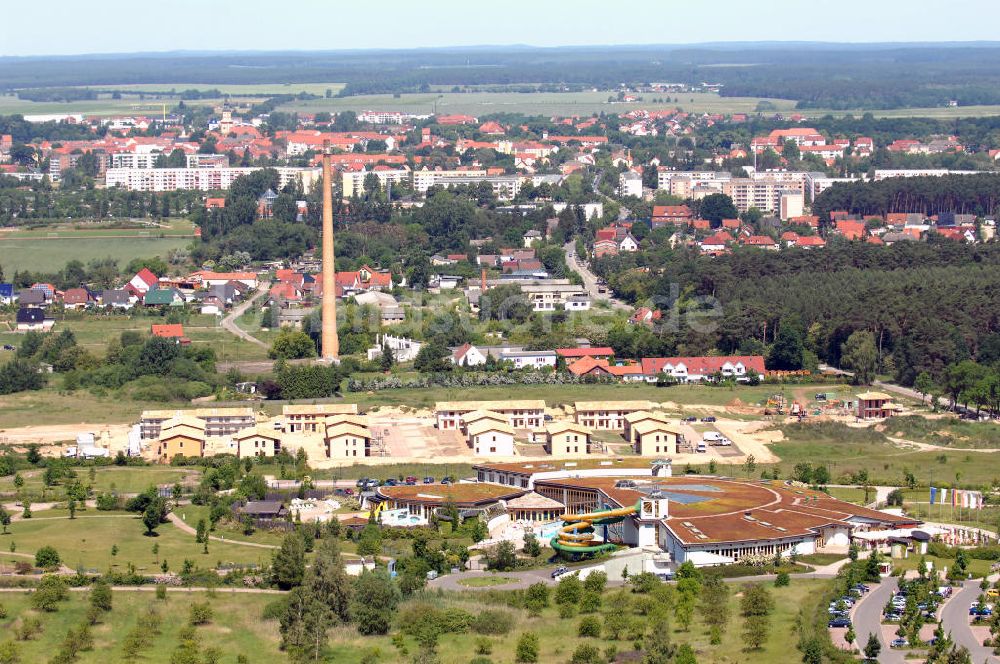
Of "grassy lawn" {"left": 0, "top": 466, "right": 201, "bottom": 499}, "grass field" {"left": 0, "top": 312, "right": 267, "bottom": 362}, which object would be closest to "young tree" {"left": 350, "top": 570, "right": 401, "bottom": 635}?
"grassy lawn" {"left": 0, "top": 466, "right": 201, "bottom": 499}

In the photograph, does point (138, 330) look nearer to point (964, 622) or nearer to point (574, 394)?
point (574, 394)

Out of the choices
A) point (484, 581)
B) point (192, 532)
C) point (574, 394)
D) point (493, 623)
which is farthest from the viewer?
point (574, 394)

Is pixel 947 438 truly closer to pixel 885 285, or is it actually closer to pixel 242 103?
pixel 885 285

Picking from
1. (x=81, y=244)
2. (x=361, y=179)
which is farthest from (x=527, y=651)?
(x=361, y=179)

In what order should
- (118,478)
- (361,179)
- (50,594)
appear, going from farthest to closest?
1. (361,179)
2. (118,478)
3. (50,594)

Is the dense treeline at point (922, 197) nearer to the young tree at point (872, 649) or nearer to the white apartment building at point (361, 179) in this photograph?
the white apartment building at point (361, 179)

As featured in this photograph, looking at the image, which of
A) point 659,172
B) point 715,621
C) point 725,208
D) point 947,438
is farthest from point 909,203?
point 715,621
